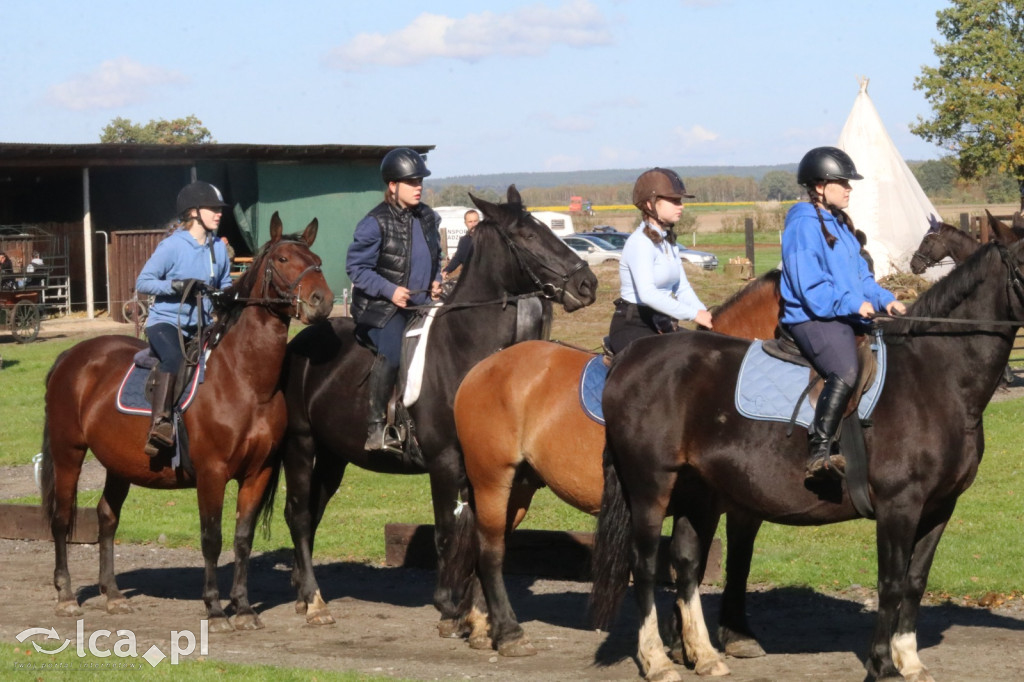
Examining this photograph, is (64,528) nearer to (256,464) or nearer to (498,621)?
(256,464)

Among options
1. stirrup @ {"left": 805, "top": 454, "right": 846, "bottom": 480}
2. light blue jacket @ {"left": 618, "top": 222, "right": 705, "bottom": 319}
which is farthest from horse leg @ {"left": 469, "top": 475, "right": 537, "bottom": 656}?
stirrup @ {"left": 805, "top": 454, "right": 846, "bottom": 480}

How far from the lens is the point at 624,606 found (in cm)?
871

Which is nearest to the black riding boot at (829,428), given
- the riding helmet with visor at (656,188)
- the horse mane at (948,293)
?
the horse mane at (948,293)

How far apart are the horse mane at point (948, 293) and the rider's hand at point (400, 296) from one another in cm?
325

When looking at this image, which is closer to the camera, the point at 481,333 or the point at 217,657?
the point at 217,657

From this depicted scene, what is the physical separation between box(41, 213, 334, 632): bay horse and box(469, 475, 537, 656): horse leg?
165 cm

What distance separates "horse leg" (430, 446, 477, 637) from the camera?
7.96m

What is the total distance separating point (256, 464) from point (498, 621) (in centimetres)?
216

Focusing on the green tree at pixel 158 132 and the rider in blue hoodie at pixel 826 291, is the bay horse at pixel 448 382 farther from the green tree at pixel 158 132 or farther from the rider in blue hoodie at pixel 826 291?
the green tree at pixel 158 132

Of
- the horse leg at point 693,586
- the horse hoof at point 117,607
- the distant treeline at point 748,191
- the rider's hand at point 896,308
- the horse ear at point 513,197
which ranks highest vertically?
the distant treeline at point 748,191

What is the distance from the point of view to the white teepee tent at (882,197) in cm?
3291

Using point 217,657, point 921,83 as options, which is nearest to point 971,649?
point 217,657

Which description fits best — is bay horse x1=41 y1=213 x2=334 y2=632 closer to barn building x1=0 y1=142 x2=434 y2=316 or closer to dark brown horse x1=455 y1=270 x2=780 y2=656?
dark brown horse x1=455 y1=270 x2=780 y2=656

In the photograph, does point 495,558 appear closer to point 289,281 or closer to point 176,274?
point 289,281
